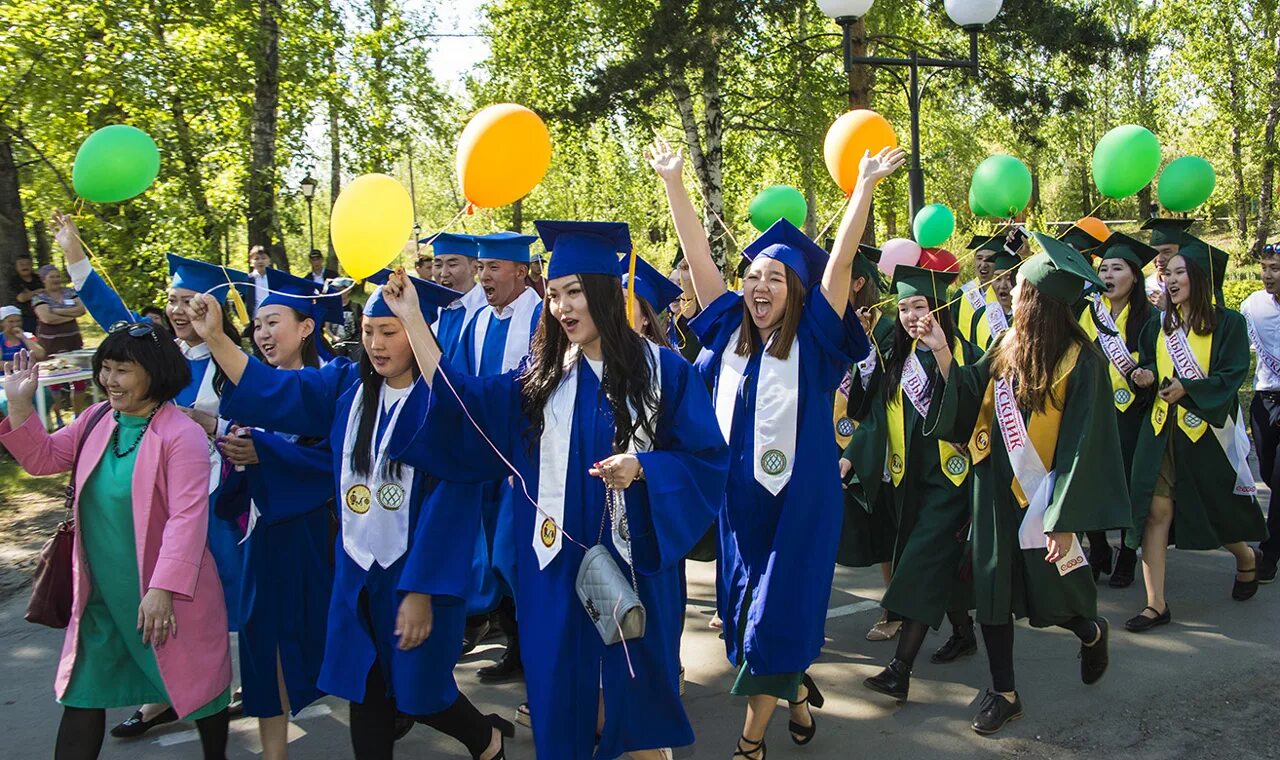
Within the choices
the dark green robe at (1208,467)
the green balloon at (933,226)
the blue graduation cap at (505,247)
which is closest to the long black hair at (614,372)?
the blue graduation cap at (505,247)

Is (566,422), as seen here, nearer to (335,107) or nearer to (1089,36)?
(335,107)

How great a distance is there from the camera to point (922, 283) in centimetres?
506

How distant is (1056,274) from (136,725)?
14.2 feet

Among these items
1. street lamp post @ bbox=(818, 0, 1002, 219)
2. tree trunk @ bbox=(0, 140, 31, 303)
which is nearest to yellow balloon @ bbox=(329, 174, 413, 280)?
street lamp post @ bbox=(818, 0, 1002, 219)

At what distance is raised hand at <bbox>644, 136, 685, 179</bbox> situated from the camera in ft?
13.1

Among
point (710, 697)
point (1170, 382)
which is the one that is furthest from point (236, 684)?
point (1170, 382)

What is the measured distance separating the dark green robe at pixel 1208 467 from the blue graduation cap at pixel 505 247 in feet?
11.6

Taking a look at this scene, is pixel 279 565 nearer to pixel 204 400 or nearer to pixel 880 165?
pixel 204 400

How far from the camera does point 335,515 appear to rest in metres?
4.36

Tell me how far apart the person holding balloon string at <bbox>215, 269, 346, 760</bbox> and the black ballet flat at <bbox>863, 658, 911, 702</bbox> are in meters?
2.44

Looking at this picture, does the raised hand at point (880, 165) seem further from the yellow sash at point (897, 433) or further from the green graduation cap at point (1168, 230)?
the green graduation cap at point (1168, 230)

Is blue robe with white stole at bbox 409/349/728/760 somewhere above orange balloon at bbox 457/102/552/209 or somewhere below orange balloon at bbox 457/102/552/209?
below

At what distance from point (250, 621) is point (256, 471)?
1.83 ft

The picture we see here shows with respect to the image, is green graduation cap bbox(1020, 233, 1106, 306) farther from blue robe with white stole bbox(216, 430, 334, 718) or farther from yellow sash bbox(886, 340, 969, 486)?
blue robe with white stole bbox(216, 430, 334, 718)
